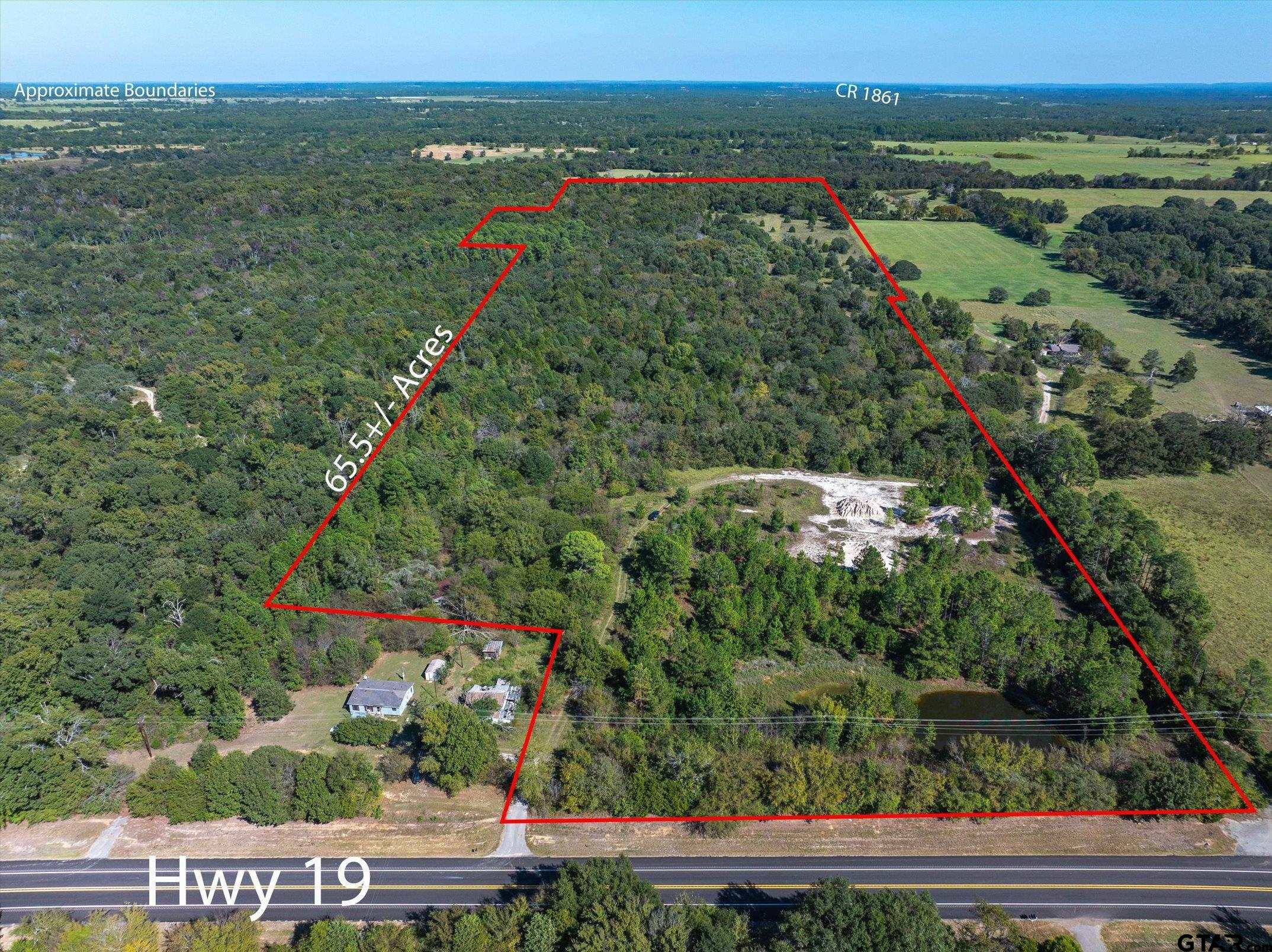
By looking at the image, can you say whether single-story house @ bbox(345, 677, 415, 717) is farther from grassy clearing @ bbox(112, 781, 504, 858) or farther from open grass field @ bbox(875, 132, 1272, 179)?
open grass field @ bbox(875, 132, 1272, 179)

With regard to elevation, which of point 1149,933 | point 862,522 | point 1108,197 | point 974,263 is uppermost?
point 1108,197

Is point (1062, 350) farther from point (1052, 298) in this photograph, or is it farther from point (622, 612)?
point (622, 612)

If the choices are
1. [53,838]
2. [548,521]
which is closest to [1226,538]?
[548,521]

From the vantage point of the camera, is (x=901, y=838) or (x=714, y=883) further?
(x=901, y=838)

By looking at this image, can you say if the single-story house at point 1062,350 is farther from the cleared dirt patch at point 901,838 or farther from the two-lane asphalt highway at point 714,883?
the two-lane asphalt highway at point 714,883

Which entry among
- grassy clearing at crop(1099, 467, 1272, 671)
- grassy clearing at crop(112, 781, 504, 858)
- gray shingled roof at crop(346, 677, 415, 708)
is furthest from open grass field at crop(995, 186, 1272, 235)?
grassy clearing at crop(112, 781, 504, 858)

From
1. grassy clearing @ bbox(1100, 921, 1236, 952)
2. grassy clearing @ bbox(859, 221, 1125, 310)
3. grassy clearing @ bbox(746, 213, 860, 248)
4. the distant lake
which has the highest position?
grassy clearing @ bbox(746, 213, 860, 248)

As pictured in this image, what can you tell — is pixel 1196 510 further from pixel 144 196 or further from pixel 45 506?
pixel 144 196
